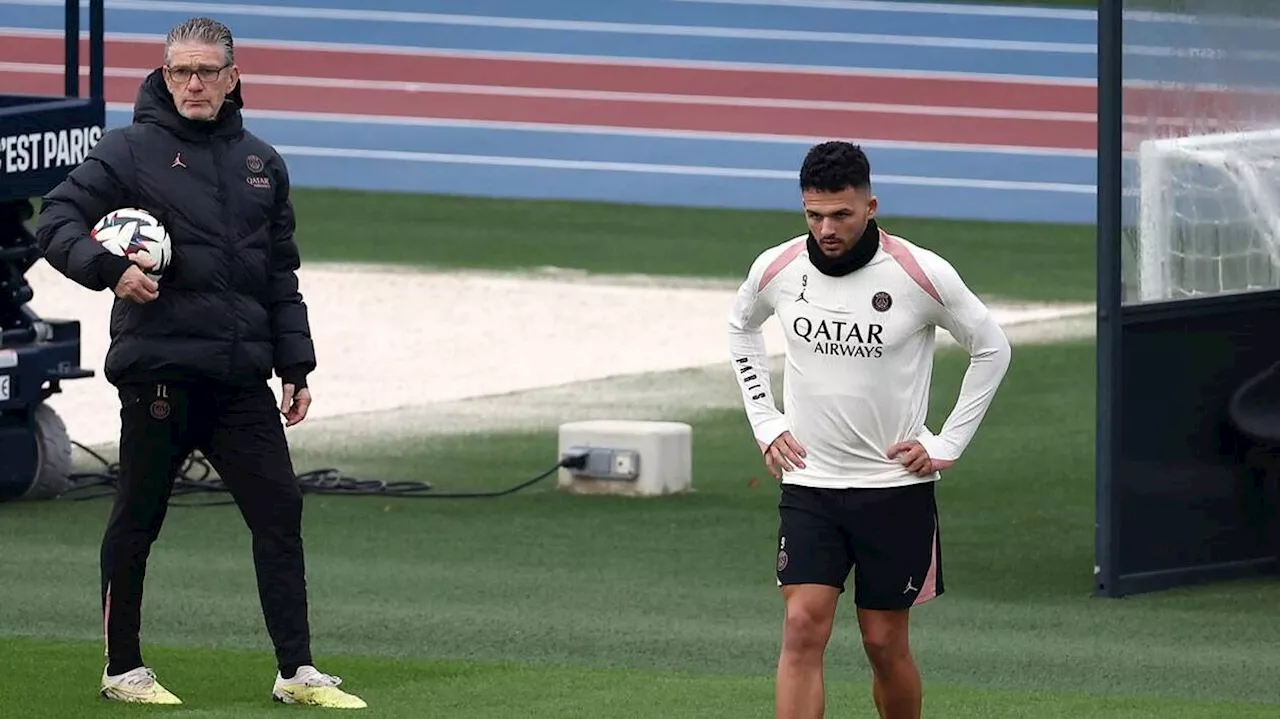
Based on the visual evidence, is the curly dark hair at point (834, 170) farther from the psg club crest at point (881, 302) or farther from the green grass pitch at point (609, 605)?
the green grass pitch at point (609, 605)

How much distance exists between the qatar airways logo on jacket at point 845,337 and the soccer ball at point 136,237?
1.89 m

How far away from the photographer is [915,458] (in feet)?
24.5

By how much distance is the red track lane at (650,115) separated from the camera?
27.8 metres

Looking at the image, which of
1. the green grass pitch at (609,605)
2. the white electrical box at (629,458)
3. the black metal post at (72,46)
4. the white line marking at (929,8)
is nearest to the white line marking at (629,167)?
the white line marking at (929,8)

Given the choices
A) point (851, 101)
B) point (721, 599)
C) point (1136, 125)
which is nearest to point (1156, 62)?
point (1136, 125)

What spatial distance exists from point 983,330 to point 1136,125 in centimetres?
385

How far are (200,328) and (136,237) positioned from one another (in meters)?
0.34

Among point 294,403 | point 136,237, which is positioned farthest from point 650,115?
point 136,237

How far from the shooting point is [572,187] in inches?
987

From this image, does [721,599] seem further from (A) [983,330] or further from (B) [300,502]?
(A) [983,330]

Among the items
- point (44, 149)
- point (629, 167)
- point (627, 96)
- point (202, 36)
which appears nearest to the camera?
point (202, 36)

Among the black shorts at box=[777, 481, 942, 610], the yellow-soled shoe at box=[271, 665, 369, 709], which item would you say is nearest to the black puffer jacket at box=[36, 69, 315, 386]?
the yellow-soled shoe at box=[271, 665, 369, 709]

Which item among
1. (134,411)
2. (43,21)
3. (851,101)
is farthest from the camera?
(43,21)

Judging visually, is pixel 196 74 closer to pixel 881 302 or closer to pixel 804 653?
pixel 881 302
